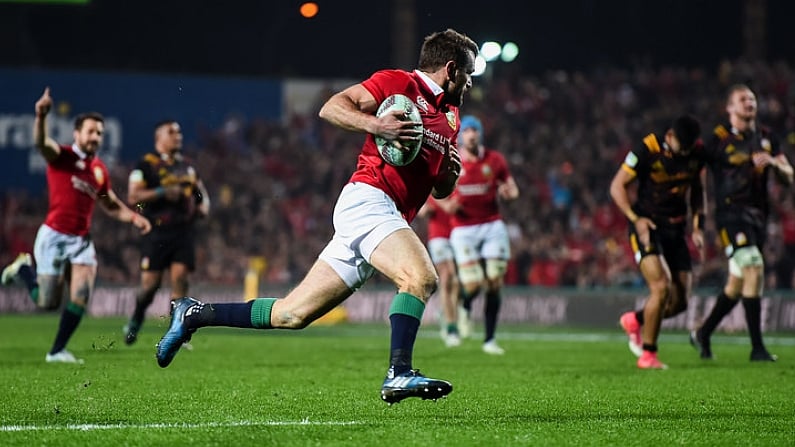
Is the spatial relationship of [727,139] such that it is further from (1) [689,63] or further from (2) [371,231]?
(1) [689,63]

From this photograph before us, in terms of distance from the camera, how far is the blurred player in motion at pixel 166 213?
46.7ft

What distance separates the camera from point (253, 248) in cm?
2688

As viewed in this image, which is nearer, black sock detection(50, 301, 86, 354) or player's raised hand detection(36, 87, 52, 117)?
player's raised hand detection(36, 87, 52, 117)

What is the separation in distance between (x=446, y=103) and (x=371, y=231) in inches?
38.1

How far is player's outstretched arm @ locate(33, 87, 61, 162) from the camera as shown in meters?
10.0

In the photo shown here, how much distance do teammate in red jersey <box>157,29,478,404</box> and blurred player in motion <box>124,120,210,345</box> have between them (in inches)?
267

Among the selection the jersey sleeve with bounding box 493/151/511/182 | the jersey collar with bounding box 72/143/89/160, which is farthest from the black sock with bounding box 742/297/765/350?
the jersey collar with bounding box 72/143/89/160

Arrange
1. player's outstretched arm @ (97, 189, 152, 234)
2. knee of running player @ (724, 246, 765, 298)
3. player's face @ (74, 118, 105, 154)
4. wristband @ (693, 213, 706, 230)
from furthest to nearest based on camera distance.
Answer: knee of running player @ (724, 246, 765, 298)
player's outstretched arm @ (97, 189, 152, 234)
wristband @ (693, 213, 706, 230)
player's face @ (74, 118, 105, 154)

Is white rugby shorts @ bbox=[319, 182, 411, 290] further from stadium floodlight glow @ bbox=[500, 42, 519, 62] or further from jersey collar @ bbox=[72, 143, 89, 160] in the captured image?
stadium floodlight glow @ bbox=[500, 42, 519, 62]

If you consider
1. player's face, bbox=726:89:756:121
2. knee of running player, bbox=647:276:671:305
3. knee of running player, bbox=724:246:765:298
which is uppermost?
player's face, bbox=726:89:756:121

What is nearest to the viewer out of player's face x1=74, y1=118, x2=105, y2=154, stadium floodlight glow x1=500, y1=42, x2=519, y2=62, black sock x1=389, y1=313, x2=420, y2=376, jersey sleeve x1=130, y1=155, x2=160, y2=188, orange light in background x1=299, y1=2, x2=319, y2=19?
black sock x1=389, y1=313, x2=420, y2=376

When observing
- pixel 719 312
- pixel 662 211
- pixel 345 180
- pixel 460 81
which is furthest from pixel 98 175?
pixel 345 180

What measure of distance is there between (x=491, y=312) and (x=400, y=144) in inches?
313

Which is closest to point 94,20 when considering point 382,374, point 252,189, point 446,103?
point 252,189
